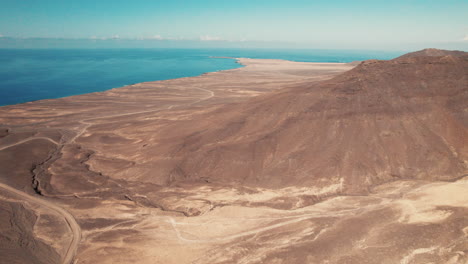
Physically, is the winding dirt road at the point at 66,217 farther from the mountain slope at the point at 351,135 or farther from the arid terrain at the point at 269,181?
the mountain slope at the point at 351,135

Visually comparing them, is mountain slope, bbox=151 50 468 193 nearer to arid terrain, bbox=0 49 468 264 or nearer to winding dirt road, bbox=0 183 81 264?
arid terrain, bbox=0 49 468 264

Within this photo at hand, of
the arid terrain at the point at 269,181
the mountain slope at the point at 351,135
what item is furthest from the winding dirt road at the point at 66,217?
the mountain slope at the point at 351,135

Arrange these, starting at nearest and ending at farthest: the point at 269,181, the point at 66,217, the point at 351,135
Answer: the point at 66,217 < the point at 269,181 < the point at 351,135

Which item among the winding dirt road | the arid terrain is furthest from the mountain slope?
the winding dirt road

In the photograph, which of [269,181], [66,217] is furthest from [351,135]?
[66,217]

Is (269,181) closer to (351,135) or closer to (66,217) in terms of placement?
(351,135)

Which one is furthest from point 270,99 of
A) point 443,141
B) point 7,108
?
point 7,108

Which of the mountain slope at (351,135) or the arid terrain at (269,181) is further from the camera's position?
the mountain slope at (351,135)
